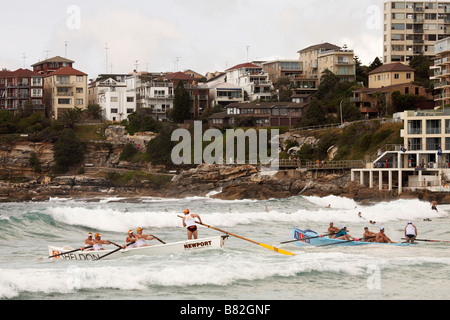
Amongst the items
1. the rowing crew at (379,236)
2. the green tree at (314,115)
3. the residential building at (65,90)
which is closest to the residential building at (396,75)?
the green tree at (314,115)

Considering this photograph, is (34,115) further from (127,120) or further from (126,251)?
(126,251)

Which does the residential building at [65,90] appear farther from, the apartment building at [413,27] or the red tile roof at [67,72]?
the apartment building at [413,27]

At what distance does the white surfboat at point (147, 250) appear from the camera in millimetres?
24594

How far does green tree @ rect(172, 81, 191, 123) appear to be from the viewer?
321 feet

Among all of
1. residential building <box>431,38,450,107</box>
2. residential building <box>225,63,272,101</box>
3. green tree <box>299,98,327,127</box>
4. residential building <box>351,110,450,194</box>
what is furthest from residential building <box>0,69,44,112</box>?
residential building <box>351,110,450,194</box>

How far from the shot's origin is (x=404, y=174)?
64.6m

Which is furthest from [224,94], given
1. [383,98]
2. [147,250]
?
[147,250]

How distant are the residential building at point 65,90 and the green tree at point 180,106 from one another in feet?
55.0

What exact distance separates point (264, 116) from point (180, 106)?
11796 mm

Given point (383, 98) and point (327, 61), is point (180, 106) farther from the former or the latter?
point (383, 98)

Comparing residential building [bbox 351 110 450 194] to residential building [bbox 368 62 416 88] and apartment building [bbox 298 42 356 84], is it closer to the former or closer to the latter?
residential building [bbox 368 62 416 88]
